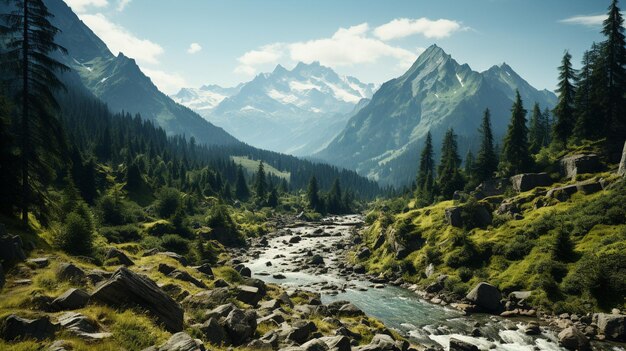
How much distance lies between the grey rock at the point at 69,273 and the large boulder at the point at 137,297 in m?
4.29

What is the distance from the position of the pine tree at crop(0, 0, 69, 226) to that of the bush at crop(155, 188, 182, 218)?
5563 cm

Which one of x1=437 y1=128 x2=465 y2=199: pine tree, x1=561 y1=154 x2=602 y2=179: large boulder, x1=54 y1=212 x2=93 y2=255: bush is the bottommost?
x1=54 y1=212 x2=93 y2=255: bush

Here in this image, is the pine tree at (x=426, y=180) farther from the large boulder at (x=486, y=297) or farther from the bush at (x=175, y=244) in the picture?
the bush at (x=175, y=244)

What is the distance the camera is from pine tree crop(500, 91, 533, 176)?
80812 mm

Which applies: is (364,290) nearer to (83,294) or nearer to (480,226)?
(480,226)

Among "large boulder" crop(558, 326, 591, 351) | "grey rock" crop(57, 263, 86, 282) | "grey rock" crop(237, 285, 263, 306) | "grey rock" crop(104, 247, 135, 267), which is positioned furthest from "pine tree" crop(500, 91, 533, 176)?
"grey rock" crop(57, 263, 86, 282)

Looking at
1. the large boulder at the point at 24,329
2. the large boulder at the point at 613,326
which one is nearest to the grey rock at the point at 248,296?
the large boulder at the point at 24,329

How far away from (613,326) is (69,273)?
45247 mm

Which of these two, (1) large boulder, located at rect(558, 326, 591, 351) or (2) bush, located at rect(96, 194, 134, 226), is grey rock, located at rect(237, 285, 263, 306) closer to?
(1) large boulder, located at rect(558, 326, 591, 351)

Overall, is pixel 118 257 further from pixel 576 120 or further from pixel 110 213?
pixel 576 120

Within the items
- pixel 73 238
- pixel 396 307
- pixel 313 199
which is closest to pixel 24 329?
pixel 73 238

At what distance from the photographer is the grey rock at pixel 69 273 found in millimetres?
20294

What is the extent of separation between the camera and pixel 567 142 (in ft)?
270

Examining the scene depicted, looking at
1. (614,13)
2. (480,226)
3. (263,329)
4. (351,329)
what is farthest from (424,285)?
(614,13)
